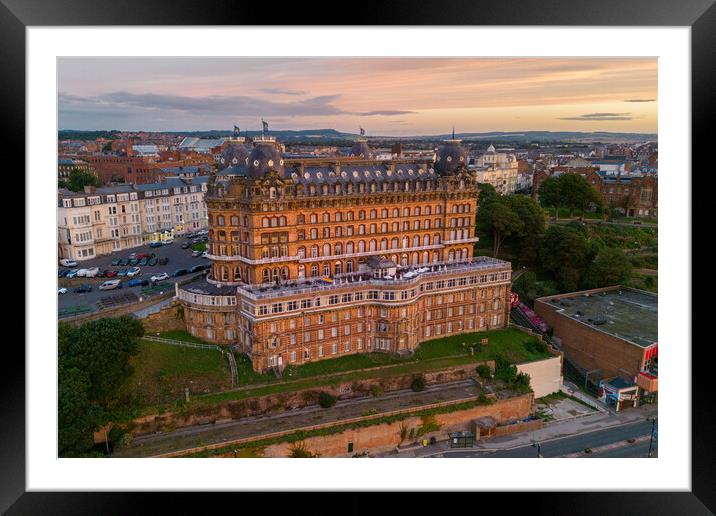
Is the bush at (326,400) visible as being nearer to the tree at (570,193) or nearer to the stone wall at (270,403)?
the stone wall at (270,403)

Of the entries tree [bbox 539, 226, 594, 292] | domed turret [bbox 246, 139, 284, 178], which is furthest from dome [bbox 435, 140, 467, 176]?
domed turret [bbox 246, 139, 284, 178]

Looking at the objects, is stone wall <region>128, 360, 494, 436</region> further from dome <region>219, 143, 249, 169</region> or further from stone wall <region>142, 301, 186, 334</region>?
dome <region>219, 143, 249, 169</region>

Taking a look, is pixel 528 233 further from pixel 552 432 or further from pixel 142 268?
pixel 142 268

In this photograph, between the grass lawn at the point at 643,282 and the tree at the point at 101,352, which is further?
the grass lawn at the point at 643,282

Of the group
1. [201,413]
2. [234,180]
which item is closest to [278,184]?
[234,180]

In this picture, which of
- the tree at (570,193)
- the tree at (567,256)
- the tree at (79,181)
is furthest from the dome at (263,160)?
the tree at (570,193)
